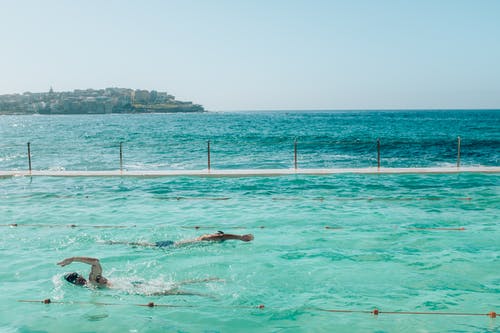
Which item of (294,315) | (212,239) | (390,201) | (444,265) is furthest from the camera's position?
(390,201)

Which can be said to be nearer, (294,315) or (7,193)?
(294,315)

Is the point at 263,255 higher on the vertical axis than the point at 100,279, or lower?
lower

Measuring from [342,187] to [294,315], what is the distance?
7.83m

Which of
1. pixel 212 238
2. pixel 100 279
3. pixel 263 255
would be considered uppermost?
pixel 212 238

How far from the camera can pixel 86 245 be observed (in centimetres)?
874

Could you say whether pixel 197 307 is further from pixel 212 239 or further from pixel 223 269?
pixel 212 239

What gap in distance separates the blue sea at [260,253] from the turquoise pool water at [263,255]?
0.03m

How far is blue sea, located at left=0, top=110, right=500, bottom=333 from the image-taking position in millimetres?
5883

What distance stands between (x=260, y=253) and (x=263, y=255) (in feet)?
0.40

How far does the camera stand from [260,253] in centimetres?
823

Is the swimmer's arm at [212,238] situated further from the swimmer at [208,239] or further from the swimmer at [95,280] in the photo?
the swimmer at [95,280]

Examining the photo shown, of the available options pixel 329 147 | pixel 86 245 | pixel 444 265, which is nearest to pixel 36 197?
pixel 86 245

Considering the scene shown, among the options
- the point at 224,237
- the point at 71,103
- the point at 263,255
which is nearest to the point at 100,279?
the point at 224,237

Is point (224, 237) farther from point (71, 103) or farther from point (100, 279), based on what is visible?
point (71, 103)
